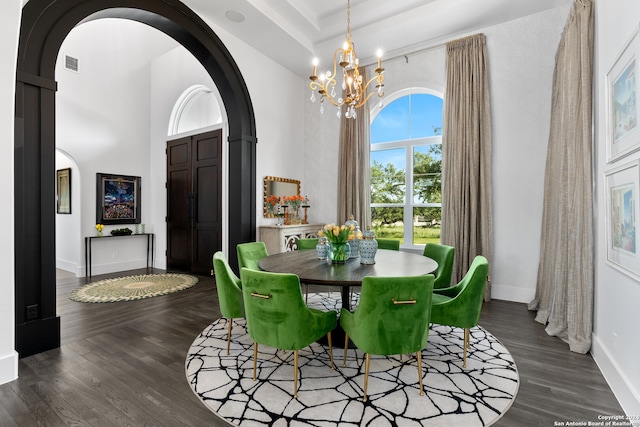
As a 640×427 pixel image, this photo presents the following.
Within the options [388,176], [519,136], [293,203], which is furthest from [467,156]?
[293,203]

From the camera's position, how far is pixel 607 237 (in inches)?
94.0

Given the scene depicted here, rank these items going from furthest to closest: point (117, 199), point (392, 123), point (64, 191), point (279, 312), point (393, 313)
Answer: point (117, 199)
point (64, 191)
point (392, 123)
point (279, 312)
point (393, 313)

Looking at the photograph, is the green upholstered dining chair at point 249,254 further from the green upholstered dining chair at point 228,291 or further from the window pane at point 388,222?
the window pane at point 388,222

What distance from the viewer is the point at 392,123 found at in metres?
5.34

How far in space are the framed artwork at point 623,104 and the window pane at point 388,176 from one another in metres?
2.96

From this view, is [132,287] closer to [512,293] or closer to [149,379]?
[149,379]

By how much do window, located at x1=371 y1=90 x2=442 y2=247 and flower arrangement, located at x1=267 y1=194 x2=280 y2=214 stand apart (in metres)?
1.65

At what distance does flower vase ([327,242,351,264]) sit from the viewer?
9.30 feet

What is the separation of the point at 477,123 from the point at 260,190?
333cm

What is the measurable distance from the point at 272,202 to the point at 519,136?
12.0 ft

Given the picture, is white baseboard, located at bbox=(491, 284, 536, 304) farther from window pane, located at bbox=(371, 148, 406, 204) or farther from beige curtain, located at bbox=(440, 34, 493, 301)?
window pane, located at bbox=(371, 148, 406, 204)

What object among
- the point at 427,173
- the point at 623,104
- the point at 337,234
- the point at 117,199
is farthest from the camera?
the point at 117,199

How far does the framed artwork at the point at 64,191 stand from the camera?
5.93m

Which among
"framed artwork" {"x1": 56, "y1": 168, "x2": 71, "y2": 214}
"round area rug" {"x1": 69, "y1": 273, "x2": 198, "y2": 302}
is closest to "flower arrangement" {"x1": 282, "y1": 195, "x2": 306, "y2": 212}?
"round area rug" {"x1": 69, "y1": 273, "x2": 198, "y2": 302}
